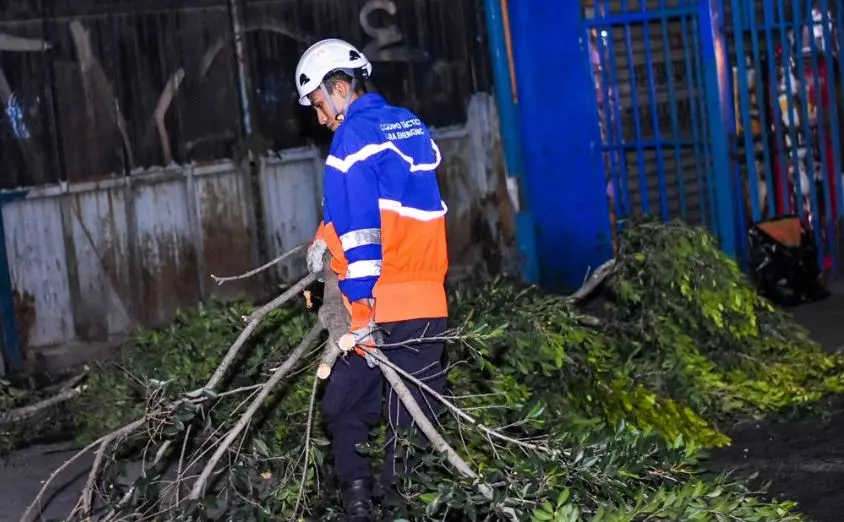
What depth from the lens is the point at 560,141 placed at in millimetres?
10258

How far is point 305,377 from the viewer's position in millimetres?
6340

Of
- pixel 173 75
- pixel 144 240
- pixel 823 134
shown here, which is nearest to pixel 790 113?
pixel 823 134

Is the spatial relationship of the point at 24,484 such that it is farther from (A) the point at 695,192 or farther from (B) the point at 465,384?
(A) the point at 695,192

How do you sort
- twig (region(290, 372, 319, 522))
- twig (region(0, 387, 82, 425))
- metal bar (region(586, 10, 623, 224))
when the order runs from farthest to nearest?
metal bar (region(586, 10, 623, 224)), twig (region(0, 387, 82, 425)), twig (region(290, 372, 319, 522))

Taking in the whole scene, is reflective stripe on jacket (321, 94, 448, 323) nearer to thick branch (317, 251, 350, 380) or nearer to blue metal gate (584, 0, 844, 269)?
thick branch (317, 251, 350, 380)

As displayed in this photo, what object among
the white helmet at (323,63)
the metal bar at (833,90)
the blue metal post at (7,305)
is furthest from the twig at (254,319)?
the metal bar at (833,90)

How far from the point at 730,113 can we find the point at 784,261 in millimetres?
1060

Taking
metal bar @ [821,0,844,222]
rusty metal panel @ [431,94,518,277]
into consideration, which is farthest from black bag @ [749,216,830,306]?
rusty metal panel @ [431,94,518,277]

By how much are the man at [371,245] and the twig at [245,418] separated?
0.18 metres

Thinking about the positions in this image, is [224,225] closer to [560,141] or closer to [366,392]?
[560,141]

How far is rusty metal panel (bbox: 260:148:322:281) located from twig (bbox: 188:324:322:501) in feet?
12.1

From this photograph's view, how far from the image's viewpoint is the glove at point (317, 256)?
5488 millimetres

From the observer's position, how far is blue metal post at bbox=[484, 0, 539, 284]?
399 inches

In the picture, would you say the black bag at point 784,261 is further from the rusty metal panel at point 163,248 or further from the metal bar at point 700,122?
the rusty metal panel at point 163,248
